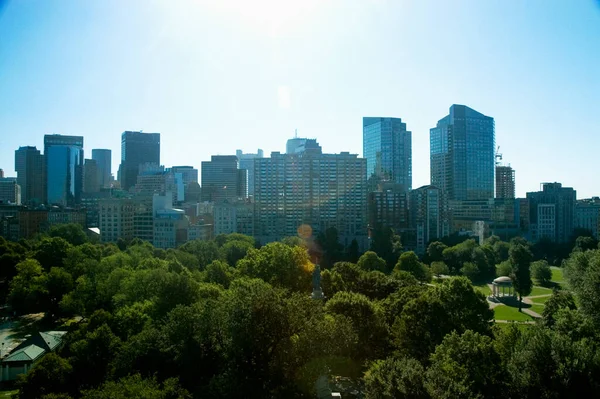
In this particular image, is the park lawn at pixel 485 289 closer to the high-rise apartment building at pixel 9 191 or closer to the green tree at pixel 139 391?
the green tree at pixel 139 391

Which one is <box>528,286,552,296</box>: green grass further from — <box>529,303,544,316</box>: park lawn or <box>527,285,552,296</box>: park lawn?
<box>529,303,544,316</box>: park lawn

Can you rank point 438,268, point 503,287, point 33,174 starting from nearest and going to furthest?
point 503,287 → point 438,268 → point 33,174

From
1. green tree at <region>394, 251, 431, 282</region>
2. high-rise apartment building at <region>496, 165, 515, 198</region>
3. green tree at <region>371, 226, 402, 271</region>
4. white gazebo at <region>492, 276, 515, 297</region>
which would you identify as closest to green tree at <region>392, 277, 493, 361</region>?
green tree at <region>394, 251, 431, 282</region>

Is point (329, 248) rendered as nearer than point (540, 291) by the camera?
No

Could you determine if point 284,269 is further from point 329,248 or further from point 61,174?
point 61,174

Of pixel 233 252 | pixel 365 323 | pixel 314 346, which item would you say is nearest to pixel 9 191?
pixel 233 252

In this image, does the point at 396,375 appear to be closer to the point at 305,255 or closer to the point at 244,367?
the point at 244,367

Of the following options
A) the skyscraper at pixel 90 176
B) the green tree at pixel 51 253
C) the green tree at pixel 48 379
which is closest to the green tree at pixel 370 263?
the green tree at pixel 51 253
